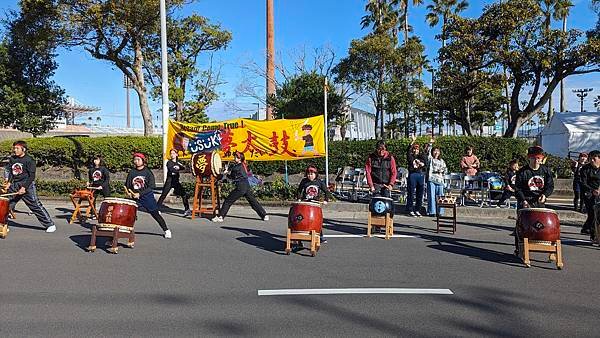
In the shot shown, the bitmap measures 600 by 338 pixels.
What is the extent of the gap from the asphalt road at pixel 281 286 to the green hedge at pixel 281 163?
916 centimetres

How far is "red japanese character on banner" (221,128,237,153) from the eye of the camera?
51.3ft

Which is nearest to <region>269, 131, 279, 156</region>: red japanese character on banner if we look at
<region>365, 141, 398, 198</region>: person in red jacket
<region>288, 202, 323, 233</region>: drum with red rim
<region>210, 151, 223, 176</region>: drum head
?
<region>210, 151, 223, 176</region>: drum head

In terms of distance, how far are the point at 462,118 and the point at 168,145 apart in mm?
16264

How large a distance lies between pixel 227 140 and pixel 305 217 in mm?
8314

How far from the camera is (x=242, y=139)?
616 inches

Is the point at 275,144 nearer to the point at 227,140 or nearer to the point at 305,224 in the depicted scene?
the point at 227,140

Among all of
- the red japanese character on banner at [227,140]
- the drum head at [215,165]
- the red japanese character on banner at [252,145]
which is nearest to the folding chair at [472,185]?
the red japanese character on banner at [252,145]

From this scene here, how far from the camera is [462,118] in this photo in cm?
2572

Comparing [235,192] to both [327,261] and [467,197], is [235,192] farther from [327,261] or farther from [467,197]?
[467,197]

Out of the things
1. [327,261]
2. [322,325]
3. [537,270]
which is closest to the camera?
[322,325]

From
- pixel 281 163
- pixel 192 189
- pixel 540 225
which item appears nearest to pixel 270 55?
pixel 281 163

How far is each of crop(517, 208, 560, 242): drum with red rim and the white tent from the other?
19175mm

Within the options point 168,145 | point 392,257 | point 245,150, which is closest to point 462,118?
point 245,150

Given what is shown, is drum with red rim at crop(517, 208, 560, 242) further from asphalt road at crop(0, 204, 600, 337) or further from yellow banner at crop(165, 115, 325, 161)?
yellow banner at crop(165, 115, 325, 161)
